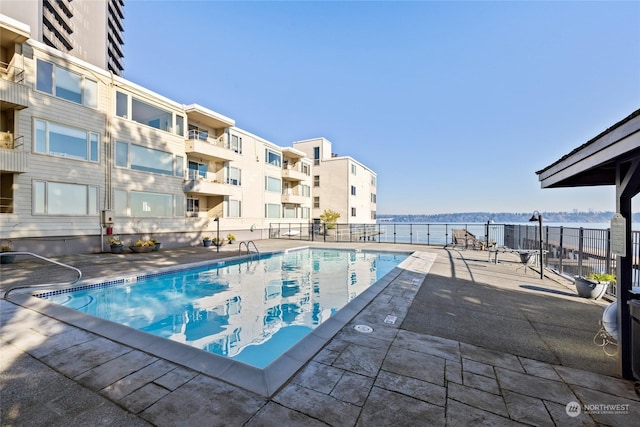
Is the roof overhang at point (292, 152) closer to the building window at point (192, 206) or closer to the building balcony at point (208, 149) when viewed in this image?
the building balcony at point (208, 149)

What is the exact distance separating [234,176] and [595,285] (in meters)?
19.4

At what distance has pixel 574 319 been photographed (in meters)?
4.50

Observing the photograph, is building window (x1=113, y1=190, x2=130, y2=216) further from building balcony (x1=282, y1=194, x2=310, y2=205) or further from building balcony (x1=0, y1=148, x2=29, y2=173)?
building balcony (x1=282, y1=194, x2=310, y2=205)

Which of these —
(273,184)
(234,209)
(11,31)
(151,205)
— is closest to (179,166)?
(151,205)

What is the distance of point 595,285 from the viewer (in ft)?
18.2

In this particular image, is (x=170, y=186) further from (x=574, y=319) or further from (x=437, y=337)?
(x=574, y=319)

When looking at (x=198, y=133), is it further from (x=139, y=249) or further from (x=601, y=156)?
(x=601, y=156)

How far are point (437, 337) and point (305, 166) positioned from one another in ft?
90.0

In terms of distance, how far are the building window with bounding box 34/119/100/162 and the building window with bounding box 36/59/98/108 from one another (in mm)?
1329

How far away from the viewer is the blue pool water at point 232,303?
17.1 feet

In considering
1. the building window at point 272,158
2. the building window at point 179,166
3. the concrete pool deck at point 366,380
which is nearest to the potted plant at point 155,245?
the building window at point 179,166

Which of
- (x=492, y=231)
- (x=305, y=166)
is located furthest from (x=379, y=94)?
(x=492, y=231)

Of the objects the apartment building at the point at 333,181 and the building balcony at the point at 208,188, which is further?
the apartment building at the point at 333,181

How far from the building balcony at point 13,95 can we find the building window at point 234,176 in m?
10.4
